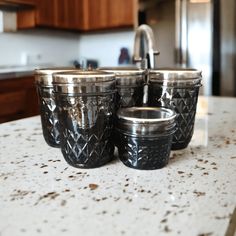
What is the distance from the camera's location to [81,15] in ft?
10.2

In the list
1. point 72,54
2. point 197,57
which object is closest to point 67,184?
point 197,57

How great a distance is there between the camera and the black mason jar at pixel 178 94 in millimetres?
685

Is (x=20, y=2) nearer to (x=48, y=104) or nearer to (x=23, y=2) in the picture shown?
(x=23, y=2)

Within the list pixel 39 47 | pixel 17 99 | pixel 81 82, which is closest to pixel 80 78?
pixel 81 82

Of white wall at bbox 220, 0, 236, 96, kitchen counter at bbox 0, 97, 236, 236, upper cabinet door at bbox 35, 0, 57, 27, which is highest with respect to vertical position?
upper cabinet door at bbox 35, 0, 57, 27

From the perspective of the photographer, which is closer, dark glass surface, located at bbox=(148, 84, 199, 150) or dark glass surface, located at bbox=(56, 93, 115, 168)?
dark glass surface, located at bbox=(56, 93, 115, 168)

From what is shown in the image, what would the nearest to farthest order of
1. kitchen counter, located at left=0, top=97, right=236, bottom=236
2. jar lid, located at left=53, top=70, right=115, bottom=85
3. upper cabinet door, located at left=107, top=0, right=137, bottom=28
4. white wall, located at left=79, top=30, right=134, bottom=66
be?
kitchen counter, located at left=0, top=97, right=236, bottom=236 < jar lid, located at left=53, top=70, right=115, bottom=85 < upper cabinet door, located at left=107, top=0, right=137, bottom=28 < white wall, located at left=79, top=30, right=134, bottom=66

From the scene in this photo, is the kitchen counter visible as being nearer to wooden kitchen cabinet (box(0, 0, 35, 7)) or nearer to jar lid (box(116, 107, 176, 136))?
jar lid (box(116, 107, 176, 136))

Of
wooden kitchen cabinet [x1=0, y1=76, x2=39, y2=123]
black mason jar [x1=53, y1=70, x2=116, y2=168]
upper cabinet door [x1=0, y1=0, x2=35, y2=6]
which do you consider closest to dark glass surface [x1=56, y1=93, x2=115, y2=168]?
black mason jar [x1=53, y1=70, x2=116, y2=168]

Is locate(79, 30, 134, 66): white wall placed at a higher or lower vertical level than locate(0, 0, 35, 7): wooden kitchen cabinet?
lower

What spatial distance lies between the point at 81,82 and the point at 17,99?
1833 mm

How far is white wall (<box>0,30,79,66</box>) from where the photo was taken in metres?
2.85

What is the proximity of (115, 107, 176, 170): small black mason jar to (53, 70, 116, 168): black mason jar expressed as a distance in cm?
3

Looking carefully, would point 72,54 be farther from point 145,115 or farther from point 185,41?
point 145,115
